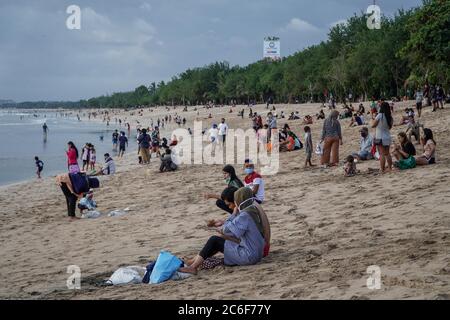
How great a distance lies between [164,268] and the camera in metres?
5.69

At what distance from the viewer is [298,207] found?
917 cm

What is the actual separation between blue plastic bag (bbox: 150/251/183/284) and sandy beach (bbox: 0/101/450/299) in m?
0.14

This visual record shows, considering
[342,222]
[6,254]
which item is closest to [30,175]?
[6,254]

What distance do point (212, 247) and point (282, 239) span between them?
4.91 feet

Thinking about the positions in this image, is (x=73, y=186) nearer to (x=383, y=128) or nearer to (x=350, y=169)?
(x=350, y=169)

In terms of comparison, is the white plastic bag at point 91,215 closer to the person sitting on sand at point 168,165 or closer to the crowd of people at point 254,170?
the crowd of people at point 254,170

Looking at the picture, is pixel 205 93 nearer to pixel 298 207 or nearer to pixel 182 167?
pixel 182 167

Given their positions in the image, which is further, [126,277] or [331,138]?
[331,138]

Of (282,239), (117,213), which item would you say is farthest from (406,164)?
(117,213)

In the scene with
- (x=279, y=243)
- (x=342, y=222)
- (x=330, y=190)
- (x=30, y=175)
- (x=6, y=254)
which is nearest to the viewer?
(x=279, y=243)

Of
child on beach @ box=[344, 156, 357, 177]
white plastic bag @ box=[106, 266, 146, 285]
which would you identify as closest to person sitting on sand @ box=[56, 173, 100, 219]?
white plastic bag @ box=[106, 266, 146, 285]
